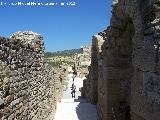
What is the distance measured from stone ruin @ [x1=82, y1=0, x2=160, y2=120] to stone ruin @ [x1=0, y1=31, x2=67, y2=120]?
2.23 m

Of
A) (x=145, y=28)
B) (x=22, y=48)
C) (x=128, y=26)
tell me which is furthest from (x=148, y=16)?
(x=128, y=26)

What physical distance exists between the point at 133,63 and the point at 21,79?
2424 mm

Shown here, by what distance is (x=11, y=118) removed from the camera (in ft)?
20.8

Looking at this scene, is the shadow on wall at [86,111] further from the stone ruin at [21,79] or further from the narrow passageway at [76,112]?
the stone ruin at [21,79]

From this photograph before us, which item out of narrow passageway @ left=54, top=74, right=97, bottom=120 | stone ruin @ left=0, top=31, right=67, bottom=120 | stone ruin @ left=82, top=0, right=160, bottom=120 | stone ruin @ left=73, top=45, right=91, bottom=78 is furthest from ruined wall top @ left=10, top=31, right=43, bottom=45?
stone ruin @ left=73, top=45, right=91, bottom=78

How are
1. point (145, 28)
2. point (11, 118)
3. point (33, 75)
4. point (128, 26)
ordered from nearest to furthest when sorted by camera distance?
Answer: point (11, 118), point (145, 28), point (33, 75), point (128, 26)

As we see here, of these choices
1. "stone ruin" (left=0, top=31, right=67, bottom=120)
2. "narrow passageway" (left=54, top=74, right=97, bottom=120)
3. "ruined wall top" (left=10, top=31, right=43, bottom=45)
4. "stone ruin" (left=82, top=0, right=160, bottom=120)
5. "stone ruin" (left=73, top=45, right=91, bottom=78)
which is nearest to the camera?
"stone ruin" (left=0, top=31, right=67, bottom=120)

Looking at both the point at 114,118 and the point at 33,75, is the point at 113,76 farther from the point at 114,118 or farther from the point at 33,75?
the point at 33,75

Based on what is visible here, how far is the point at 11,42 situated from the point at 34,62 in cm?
274

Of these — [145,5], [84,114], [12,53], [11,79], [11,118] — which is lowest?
[84,114]

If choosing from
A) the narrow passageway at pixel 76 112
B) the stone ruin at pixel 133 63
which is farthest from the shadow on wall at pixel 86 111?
the stone ruin at pixel 133 63

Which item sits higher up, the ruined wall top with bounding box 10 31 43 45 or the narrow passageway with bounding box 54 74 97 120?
the ruined wall top with bounding box 10 31 43 45

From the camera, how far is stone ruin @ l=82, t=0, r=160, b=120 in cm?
655

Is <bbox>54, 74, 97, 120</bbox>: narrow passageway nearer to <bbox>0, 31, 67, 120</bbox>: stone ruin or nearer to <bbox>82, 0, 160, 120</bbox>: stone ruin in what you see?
<bbox>82, 0, 160, 120</bbox>: stone ruin
